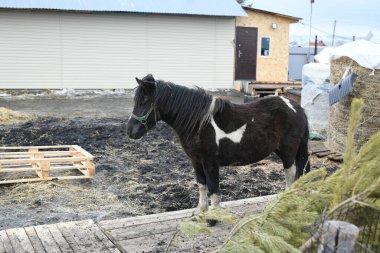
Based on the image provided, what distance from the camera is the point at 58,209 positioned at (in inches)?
207

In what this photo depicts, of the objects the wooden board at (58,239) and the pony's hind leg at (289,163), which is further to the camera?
the pony's hind leg at (289,163)

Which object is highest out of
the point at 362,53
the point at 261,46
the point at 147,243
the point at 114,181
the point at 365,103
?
the point at 261,46

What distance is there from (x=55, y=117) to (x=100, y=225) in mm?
8123

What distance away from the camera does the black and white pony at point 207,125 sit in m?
4.28

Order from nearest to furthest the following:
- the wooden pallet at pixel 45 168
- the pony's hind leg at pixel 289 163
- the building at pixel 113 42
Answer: the pony's hind leg at pixel 289 163
the wooden pallet at pixel 45 168
the building at pixel 113 42

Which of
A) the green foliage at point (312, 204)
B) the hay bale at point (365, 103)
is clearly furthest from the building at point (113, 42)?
the green foliage at point (312, 204)

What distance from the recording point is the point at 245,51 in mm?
19688

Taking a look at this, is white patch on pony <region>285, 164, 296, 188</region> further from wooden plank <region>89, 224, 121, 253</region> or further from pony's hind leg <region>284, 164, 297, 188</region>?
wooden plank <region>89, 224, 121, 253</region>

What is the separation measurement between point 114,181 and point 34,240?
8.12 ft

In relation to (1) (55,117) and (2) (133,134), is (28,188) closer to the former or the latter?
(2) (133,134)

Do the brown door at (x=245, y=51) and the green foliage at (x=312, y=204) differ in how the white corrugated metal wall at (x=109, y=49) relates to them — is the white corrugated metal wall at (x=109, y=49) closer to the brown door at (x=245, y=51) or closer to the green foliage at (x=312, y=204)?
the brown door at (x=245, y=51)

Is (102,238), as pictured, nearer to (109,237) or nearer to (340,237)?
(109,237)

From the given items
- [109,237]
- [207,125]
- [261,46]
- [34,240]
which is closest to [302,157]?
[207,125]

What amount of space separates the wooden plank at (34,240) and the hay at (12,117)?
24.4 ft
